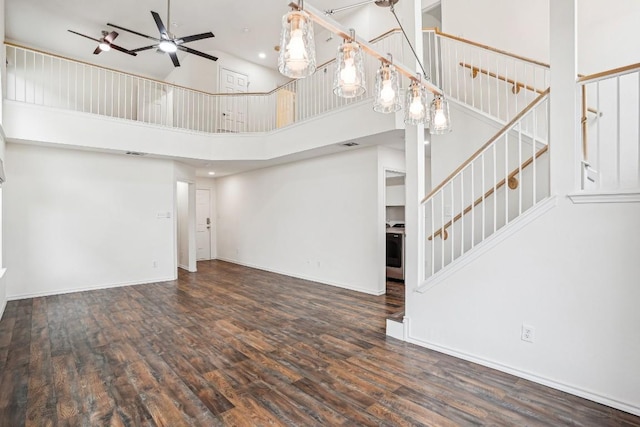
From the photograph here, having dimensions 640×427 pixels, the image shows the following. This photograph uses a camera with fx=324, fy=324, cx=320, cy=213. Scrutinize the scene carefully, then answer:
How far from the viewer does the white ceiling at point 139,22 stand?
6.11m

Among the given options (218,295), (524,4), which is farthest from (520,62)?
(218,295)

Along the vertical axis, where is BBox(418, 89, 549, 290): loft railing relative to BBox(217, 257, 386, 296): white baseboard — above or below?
above

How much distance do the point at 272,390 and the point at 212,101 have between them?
7014mm

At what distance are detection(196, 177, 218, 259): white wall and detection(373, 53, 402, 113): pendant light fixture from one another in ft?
27.4

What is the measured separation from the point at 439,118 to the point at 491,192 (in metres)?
0.96

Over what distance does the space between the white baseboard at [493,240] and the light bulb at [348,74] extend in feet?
5.92

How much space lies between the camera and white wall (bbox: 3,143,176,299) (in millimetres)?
5270

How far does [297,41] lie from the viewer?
1594 mm

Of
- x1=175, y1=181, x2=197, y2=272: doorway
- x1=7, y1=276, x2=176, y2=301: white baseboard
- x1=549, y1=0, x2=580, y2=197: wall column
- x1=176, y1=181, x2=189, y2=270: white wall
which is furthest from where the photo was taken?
x1=176, y1=181, x2=189, y2=270: white wall

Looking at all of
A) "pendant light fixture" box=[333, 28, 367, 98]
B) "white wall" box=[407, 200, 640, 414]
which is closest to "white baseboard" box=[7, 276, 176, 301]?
"white wall" box=[407, 200, 640, 414]

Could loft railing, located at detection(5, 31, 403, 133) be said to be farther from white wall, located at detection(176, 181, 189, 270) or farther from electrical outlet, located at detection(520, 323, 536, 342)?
electrical outlet, located at detection(520, 323, 536, 342)

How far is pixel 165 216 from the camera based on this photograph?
6727 millimetres

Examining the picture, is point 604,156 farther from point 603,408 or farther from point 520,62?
point 603,408

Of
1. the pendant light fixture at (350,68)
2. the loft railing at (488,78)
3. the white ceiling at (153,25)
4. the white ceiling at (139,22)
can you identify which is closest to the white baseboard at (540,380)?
A: the pendant light fixture at (350,68)
